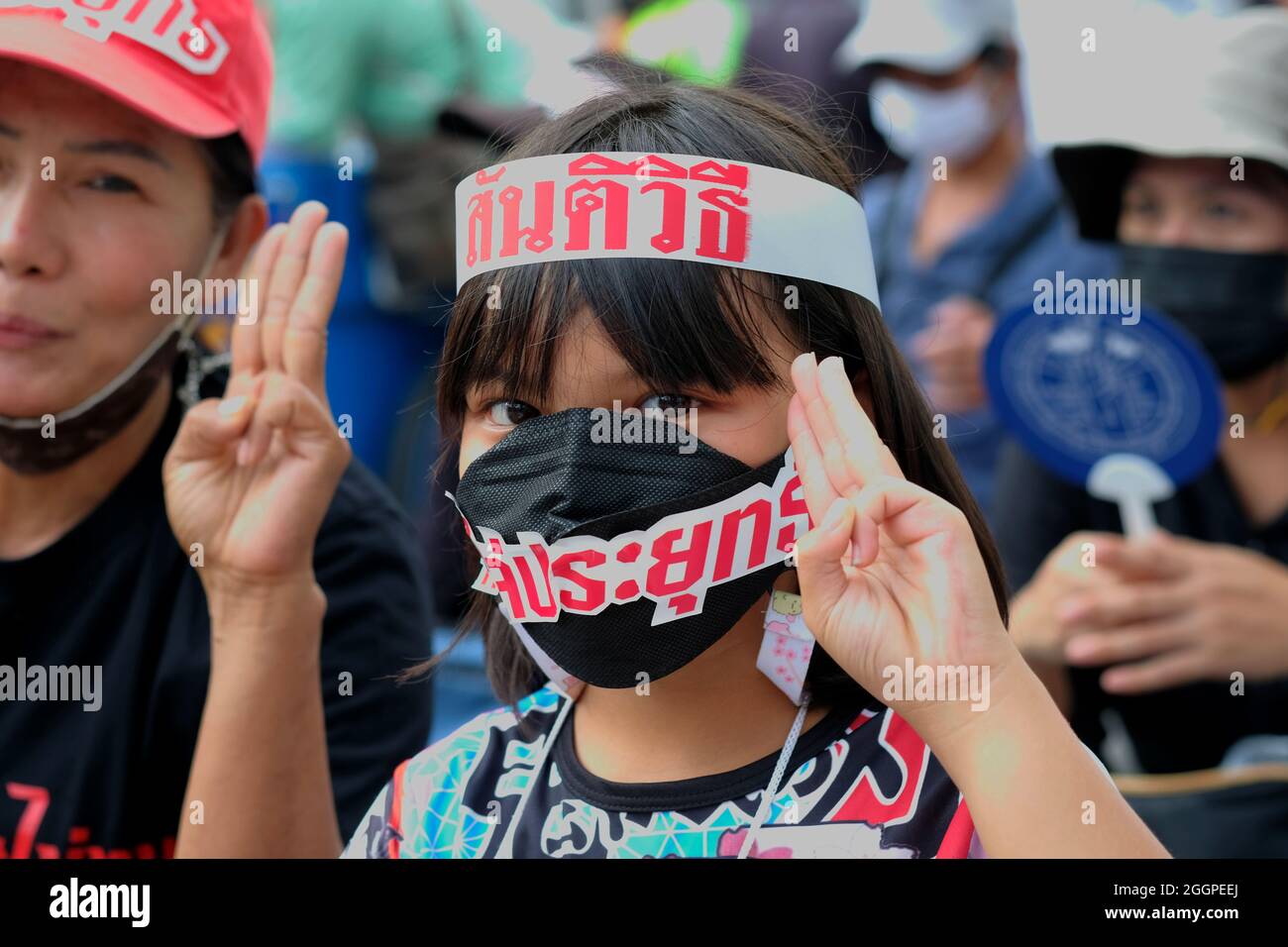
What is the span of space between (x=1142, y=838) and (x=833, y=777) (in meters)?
0.39

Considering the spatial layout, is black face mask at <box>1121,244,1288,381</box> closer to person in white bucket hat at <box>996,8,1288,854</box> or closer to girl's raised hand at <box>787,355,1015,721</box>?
person in white bucket hat at <box>996,8,1288,854</box>

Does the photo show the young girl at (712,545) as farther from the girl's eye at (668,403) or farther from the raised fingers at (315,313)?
the raised fingers at (315,313)

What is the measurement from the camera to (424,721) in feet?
8.61

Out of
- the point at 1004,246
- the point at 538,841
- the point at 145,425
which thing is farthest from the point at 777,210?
the point at 1004,246

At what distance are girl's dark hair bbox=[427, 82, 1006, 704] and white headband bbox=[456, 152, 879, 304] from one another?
0.02 metres

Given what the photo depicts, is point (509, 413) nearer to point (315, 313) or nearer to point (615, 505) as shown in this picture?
point (615, 505)

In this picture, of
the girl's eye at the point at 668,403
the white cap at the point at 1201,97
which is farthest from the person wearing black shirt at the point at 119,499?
the white cap at the point at 1201,97

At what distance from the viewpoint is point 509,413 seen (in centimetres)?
199

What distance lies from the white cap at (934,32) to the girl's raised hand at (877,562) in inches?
138

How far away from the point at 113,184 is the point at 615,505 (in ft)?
3.85

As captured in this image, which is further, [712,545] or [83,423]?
[83,423]

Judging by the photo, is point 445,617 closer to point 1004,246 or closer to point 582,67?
point 1004,246

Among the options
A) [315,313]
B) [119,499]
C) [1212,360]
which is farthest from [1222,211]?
[119,499]

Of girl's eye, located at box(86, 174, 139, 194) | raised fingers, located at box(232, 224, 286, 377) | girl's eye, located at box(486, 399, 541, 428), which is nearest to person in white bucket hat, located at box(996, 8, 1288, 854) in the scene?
girl's eye, located at box(486, 399, 541, 428)
